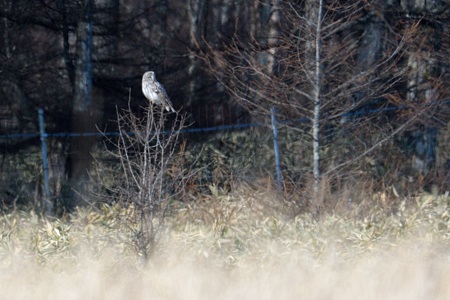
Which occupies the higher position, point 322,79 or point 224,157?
point 322,79

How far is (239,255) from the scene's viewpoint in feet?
30.3

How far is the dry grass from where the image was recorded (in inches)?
316

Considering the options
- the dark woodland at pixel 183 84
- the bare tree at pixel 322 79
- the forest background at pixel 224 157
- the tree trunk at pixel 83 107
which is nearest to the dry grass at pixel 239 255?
the forest background at pixel 224 157

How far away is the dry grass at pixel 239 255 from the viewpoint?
802 centimetres

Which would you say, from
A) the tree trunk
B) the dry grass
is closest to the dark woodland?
the tree trunk

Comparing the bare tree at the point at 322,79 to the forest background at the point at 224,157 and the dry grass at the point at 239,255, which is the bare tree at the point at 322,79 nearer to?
the forest background at the point at 224,157

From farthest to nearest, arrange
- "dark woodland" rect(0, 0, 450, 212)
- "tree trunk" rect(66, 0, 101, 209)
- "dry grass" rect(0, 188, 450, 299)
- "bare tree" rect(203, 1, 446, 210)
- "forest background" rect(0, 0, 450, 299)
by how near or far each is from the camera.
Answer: "tree trunk" rect(66, 0, 101, 209) < "dark woodland" rect(0, 0, 450, 212) < "bare tree" rect(203, 1, 446, 210) < "forest background" rect(0, 0, 450, 299) < "dry grass" rect(0, 188, 450, 299)

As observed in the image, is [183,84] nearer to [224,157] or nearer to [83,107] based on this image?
Answer: [224,157]

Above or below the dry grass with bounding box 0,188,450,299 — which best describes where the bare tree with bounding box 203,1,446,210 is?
above

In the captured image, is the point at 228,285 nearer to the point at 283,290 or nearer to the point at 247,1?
the point at 283,290

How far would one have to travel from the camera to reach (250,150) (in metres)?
15.7

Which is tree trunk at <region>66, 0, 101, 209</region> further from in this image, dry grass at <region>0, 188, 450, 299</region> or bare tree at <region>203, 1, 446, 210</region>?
dry grass at <region>0, 188, 450, 299</region>

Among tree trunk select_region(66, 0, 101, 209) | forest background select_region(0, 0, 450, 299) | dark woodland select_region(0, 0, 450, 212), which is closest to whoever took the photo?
forest background select_region(0, 0, 450, 299)

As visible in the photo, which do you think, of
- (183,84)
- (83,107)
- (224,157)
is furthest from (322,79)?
(83,107)
